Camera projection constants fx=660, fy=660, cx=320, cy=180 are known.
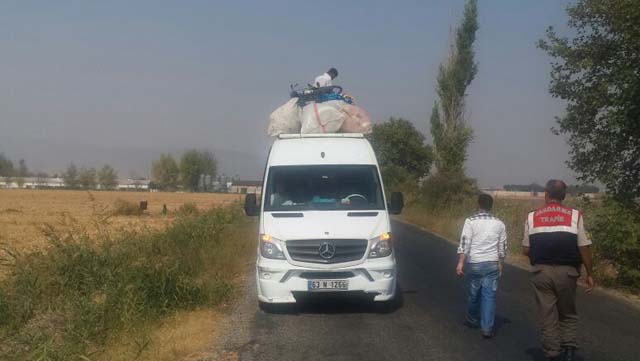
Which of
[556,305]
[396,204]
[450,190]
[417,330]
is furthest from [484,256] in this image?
[450,190]

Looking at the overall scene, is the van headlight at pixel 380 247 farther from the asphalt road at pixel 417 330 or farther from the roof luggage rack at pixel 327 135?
the roof luggage rack at pixel 327 135

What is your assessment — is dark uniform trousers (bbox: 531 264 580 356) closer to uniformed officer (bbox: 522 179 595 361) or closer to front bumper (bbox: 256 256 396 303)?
uniformed officer (bbox: 522 179 595 361)

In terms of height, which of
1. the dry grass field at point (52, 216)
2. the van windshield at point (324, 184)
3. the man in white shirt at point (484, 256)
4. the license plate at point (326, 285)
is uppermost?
the van windshield at point (324, 184)

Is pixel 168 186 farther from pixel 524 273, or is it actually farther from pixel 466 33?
pixel 524 273

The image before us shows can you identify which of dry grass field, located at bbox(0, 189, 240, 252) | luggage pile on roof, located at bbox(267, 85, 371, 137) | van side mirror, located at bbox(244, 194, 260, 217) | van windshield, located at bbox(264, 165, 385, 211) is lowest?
dry grass field, located at bbox(0, 189, 240, 252)

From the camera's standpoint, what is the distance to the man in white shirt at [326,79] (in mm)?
13195

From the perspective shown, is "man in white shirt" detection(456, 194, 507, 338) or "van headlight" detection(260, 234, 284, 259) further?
"van headlight" detection(260, 234, 284, 259)

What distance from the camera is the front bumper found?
910cm

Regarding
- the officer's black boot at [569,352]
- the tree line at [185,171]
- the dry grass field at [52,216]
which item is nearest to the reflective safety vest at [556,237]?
the officer's black boot at [569,352]

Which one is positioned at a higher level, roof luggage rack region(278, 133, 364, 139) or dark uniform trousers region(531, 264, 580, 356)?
roof luggage rack region(278, 133, 364, 139)

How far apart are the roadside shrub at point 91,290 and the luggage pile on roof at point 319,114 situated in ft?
9.86

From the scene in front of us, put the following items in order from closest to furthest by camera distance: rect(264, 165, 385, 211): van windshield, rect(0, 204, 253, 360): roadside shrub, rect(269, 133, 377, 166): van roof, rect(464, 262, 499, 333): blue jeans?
rect(0, 204, 253, 360): roadside shrub → rect(464, 262, 499, 333): blue jeans → rect(264, 165, 385, 211): van windshield → rect(269, 133, 377, 166): van roof

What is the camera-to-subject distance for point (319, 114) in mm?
11562

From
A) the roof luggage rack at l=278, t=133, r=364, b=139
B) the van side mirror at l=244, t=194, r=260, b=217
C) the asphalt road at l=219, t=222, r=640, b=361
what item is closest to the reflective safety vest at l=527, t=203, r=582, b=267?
the asphalt road at l=219, t=222, r=640, b=361
